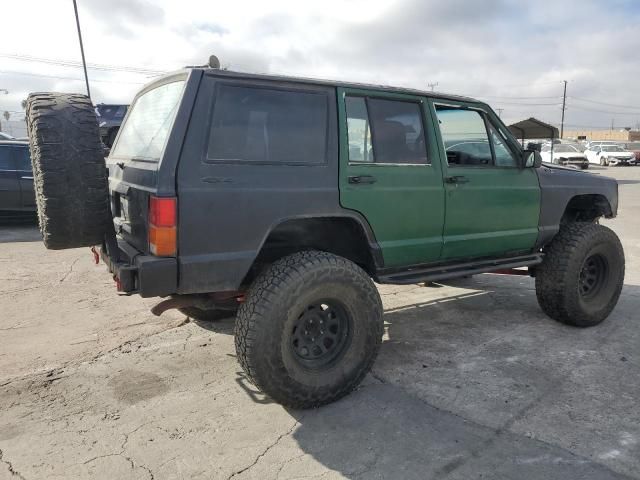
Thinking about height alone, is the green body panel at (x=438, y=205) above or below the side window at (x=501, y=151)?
below

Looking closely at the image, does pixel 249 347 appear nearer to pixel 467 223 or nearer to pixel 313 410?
pixel 313 410

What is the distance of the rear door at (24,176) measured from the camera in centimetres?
911

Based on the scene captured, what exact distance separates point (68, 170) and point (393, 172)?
2.03 m

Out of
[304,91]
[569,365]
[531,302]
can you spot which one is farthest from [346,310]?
[531,302]

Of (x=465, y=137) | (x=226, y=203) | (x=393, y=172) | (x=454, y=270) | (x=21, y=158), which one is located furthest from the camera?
(x=21, y=158)

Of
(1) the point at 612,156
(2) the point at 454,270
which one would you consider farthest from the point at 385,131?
(1) the point at 612,156

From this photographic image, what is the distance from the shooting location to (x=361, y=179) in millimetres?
3332

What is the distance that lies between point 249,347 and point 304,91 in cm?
161

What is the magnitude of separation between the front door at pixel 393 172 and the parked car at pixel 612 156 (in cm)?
3575

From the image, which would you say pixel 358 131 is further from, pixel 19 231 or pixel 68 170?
pixel 19 231

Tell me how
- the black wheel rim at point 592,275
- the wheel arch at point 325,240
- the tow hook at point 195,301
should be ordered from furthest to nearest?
the black wheel rim at point 592,275, the wheel arch at point 325,240, the tow hook at point 195,301

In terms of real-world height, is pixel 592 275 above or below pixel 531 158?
below

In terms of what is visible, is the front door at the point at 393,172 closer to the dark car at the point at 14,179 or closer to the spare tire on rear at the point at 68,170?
the spare tire on rear at the point at 68,170

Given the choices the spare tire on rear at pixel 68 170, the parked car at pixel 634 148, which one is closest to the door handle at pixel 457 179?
the spare tire on rear at pixel 68 170
